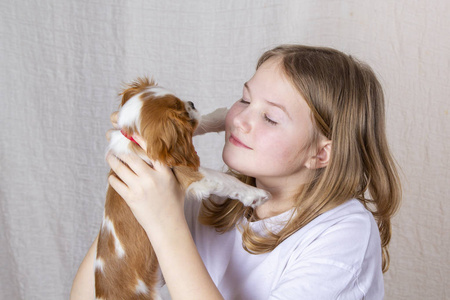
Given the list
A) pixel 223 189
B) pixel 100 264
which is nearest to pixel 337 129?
A: pixel 223 189

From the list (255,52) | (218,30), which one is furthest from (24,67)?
(255,52)

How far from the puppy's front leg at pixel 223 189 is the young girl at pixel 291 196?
4 cm

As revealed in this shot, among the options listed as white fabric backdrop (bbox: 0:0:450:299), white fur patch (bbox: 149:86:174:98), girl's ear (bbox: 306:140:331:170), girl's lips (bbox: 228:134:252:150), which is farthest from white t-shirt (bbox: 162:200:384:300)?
white fabric backdrop (bbox: 0:0:450:299)

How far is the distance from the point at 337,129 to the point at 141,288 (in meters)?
0.67

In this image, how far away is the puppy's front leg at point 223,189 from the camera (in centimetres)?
139

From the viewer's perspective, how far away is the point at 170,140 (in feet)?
4.33

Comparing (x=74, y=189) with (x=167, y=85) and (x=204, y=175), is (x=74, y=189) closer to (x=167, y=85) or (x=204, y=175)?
(x=167, y=85)

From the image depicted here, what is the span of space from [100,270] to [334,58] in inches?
33.8

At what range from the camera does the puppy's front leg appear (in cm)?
139

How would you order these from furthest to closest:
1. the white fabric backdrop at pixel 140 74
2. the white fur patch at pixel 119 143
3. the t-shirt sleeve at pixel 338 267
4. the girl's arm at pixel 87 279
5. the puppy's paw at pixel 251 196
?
the white fabric backdrop at pixel 140 74 → the girl's arm at pixel 87 279 → the puppy's paw at pixel 251 196 → the white fur patch at pixel 119 143 → the t-shirt sleeve at pixel 338 267

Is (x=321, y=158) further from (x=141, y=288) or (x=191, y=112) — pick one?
(x=141, y=288)

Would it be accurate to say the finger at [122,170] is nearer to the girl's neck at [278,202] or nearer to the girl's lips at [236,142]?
the girl's lips at [236,142]

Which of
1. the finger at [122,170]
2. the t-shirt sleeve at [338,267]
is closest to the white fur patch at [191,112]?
the finger at [122,170]

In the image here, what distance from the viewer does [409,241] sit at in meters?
2.47
